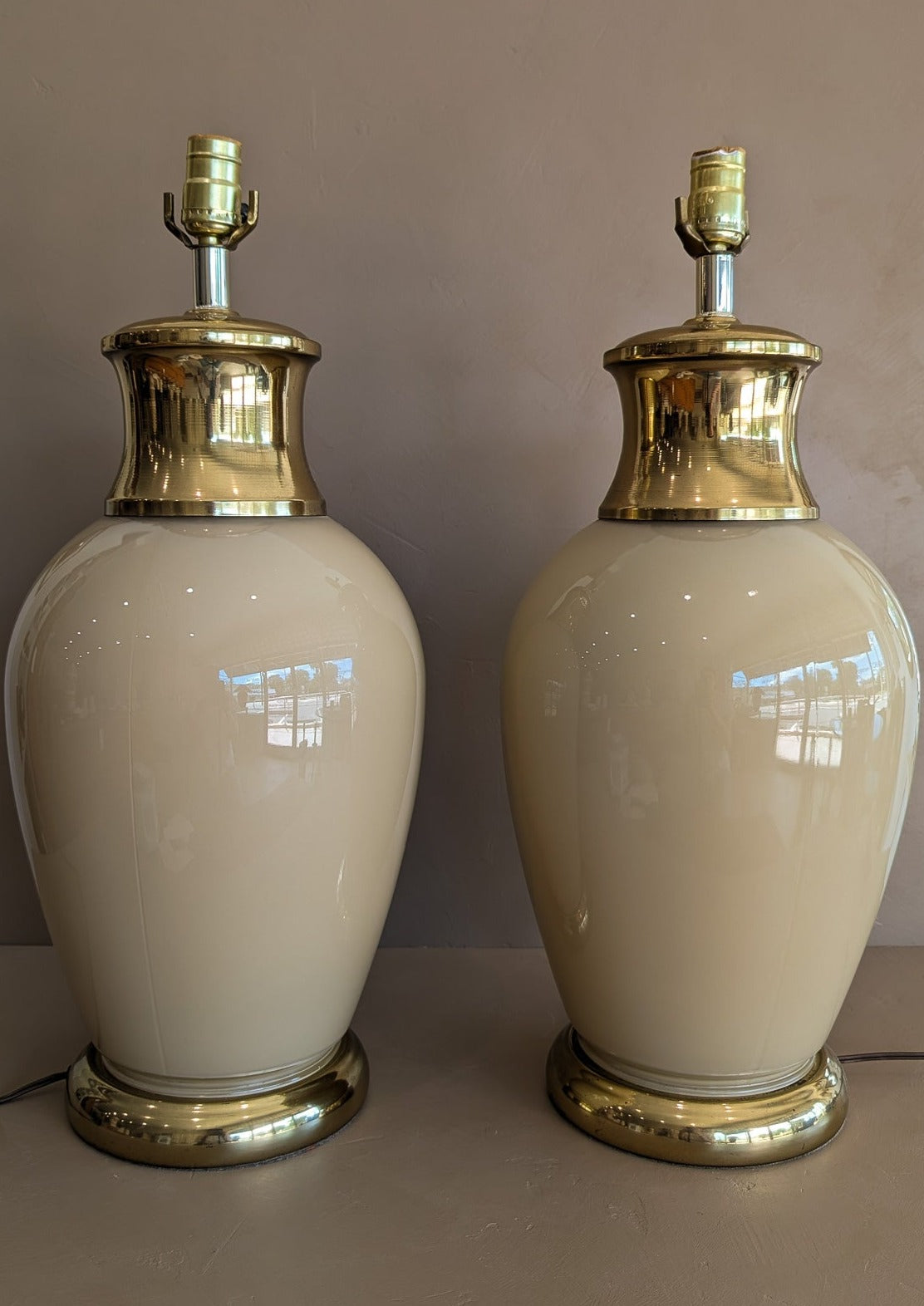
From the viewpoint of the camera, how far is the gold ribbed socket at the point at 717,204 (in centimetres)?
73

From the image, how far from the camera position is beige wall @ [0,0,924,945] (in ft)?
3.09

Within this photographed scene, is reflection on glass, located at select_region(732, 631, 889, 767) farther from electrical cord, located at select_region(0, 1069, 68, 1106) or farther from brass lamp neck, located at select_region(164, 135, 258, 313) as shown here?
electrical cord, located at select_region(0, 1069, 68, 1106)

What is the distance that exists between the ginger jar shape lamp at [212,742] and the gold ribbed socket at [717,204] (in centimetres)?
27

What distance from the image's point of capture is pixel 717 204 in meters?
0.73

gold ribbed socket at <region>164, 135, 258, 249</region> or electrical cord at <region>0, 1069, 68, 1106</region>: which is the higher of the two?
gold ribbed socket at <region>164, 135, 258, 249</region>

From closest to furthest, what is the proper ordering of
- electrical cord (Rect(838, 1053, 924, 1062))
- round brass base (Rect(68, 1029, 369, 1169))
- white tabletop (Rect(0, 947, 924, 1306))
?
white tabletop (Rect(0, 947, 924, 1306)) → round brass base (Rect(68, 1029, 369, 1169)) → electrical cord (Rect(838, 1053, 924, 1062))

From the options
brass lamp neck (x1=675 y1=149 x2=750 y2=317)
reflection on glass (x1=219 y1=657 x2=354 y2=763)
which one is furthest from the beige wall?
→ reflection on glass (x1=219 y1=657 x2=354 y2=763)

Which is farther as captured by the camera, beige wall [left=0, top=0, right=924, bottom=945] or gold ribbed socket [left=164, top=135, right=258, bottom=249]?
beige wall [left=0, top=0, right=924, bottom=945]

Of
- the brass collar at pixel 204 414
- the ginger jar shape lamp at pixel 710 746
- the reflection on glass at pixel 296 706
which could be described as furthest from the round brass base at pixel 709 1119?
the brass collar at pixel 204 414

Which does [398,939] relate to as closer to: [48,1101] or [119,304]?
[48,1101]

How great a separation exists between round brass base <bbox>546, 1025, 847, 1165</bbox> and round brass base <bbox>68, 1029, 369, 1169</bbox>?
0.17m

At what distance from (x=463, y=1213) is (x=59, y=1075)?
318 millimetres

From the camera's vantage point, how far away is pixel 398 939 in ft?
3.49

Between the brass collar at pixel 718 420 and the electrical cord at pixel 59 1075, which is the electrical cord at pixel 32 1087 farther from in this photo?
the brass collar at pixel 718 420
